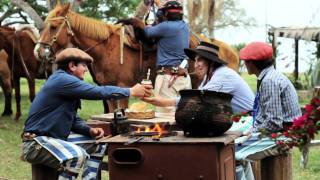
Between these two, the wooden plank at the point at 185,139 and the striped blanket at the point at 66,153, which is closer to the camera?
the wooden plank at the point at 185,139

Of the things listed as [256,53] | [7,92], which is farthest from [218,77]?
[7,92]

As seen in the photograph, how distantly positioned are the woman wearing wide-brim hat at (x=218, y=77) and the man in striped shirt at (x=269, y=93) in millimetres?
295

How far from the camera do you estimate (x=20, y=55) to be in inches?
544

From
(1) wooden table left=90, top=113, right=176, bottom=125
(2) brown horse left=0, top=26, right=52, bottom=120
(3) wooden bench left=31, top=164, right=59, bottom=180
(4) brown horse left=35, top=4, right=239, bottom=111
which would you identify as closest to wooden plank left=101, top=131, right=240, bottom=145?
(1) wooden table left=90, top=113, right=176, bottom=125

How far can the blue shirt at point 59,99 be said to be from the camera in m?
5.36

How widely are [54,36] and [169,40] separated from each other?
5.58 ft

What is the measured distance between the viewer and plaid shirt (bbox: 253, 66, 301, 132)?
5340mm

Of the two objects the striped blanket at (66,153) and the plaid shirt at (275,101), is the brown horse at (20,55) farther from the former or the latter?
the plaid shirt at (275,101)

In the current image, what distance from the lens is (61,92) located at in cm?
539

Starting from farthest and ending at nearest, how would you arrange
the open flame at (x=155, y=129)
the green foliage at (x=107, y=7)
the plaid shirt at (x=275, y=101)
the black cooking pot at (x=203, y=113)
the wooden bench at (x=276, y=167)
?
the green foliage at (x=107, y=7)
the wooden bench at (x=276, y=167)
the plaid shirt at (x=275, y=101)
the open flame at (x=155, y=129)
the black cooking pot at (x=203, y=113)

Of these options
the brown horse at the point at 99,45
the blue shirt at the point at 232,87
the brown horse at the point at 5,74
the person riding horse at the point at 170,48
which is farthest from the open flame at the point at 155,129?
the brown horse at the point at 5,74

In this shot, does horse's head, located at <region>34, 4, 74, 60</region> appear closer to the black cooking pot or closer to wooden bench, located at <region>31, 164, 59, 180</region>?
wooden bench, located at <region>31, 164, 59, 180</region>

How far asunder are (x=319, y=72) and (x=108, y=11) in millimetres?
20442

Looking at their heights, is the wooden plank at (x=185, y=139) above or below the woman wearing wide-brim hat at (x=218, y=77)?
below
